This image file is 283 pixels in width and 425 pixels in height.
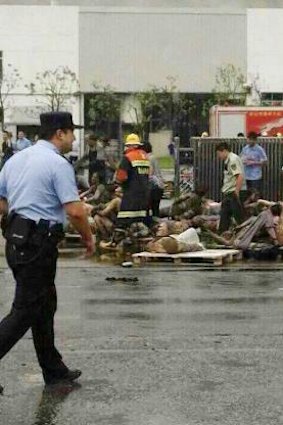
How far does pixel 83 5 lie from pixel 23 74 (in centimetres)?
829

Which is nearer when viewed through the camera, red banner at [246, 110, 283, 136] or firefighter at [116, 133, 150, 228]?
firefighter at [116, 133, 150, 228]

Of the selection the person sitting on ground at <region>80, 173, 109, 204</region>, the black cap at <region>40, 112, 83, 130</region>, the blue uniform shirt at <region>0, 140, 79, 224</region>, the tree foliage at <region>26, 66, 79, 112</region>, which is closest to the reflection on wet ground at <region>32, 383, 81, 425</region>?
the blue uniform shirt at <region>0, 140, 79, 224</region>

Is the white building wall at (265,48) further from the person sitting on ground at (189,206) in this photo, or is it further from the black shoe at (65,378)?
the black shoe at (65,378)

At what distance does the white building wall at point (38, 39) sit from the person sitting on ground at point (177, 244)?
163 ft

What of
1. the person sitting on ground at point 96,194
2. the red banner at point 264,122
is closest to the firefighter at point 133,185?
the person sitting on ground at point 96,194

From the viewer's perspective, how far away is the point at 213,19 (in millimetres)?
65625

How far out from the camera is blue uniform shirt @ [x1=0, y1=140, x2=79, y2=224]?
595 centimetres

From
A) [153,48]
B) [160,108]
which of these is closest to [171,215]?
[160,108]

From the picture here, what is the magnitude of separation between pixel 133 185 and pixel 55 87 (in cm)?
4939

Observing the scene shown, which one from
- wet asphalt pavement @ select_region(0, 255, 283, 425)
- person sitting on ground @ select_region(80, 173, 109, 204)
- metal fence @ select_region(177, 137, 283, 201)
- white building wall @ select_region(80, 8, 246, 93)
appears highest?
white building wall @ select_region(80, 8, 246, 93)

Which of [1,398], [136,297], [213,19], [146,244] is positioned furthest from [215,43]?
[1,398]

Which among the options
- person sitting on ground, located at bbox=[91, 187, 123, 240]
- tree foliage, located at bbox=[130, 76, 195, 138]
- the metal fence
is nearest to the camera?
person sitting on ground, located at bbox=[91, 187, 123, 240]

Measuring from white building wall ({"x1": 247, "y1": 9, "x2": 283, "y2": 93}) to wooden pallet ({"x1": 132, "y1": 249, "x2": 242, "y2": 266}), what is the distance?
172ft

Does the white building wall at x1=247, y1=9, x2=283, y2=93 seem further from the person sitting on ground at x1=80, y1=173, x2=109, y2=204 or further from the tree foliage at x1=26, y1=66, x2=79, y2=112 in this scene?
the person sitting on ground at x1=80, y1=173, x2=109, y2=204
